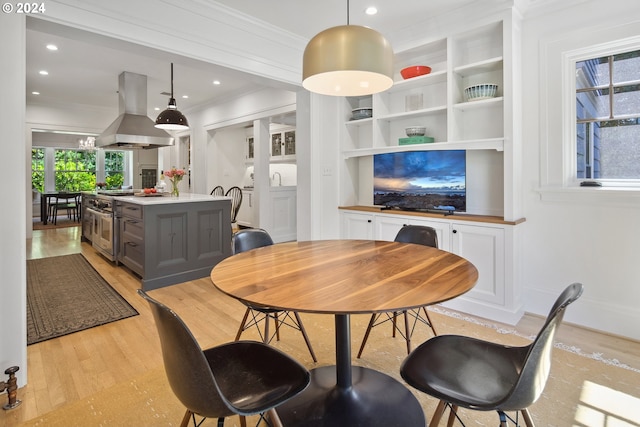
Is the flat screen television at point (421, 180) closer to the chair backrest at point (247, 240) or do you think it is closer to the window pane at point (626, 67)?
the window pane at point (626, 67)

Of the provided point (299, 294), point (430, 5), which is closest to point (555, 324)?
point (299, 294)

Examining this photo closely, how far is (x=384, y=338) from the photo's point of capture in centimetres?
252

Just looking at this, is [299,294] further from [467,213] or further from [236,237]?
[467,213]

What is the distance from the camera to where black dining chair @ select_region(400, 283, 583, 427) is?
3.39ft

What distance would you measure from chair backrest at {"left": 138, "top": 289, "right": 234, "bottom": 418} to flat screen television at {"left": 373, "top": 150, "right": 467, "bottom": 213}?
2676mm

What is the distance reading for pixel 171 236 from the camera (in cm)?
380

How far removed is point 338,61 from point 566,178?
2346mm

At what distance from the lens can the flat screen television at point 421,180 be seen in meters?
3.13

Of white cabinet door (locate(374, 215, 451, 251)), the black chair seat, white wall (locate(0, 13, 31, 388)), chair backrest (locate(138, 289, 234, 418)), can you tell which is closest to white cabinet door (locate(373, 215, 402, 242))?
white cabinet door (locate(374, 215, 451, 251))

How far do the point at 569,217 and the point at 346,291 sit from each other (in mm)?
2427

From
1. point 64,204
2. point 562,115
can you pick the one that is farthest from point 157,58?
point 64,204

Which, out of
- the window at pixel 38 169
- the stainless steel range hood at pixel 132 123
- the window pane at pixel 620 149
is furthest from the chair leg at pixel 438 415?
the window at pixel 38 169

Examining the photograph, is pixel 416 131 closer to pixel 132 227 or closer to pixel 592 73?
pixel 592 73

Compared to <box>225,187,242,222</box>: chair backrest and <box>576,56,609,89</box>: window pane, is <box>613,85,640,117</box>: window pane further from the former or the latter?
<box>225,187,242,222</box>: chair backrest
